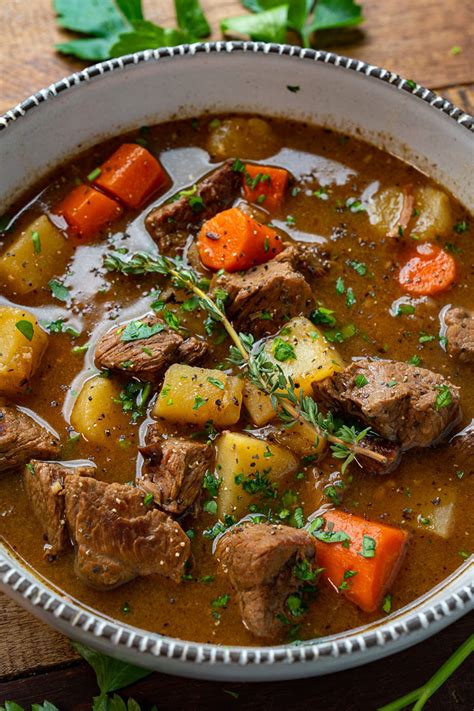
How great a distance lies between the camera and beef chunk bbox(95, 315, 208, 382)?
421 centimetres

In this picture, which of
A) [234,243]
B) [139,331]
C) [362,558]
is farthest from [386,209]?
[362,558]

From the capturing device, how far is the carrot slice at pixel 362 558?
3.93m

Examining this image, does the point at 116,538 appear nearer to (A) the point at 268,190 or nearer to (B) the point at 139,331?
(B) the point at 139,331

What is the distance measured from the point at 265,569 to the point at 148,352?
1099 mm

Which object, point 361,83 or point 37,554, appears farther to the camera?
point 361,83

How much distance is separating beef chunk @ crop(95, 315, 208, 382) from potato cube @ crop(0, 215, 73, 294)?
1.53ft

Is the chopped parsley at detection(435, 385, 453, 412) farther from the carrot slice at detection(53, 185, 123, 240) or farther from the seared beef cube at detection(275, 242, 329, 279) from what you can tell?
the carrot slice at detection(53, 185, 123, 240)

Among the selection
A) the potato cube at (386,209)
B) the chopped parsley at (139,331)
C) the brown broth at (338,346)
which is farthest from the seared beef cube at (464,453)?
the chopped parsley at (139,331)

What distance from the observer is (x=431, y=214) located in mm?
4812

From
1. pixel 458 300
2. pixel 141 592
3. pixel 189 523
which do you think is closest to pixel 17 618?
pixel 141 592

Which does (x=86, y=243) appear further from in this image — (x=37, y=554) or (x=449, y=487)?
(x=449, y=487)

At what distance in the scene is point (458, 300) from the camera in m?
4.65

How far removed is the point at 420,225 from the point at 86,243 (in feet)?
5.47

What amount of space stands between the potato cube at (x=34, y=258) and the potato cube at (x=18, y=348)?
0.18 metres
